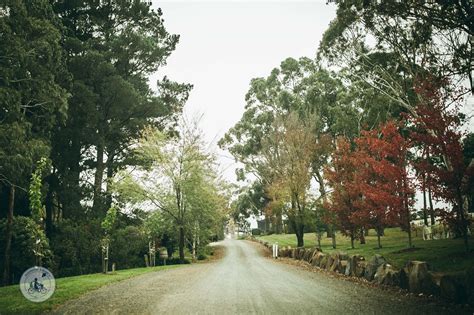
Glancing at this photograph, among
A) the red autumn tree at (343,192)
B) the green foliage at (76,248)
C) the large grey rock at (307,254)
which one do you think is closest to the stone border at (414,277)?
the large grey rock at (307,254)

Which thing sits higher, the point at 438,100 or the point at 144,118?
the point at 144,118

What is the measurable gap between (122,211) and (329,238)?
→ 2032 cm

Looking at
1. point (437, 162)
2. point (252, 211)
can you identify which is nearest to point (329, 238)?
point (437, 162)

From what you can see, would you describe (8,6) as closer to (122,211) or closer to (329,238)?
(122,211)

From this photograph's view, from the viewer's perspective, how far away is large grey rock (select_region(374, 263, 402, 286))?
9.69 m

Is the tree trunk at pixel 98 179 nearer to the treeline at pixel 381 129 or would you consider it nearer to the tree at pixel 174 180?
the tree at pixel 174 180

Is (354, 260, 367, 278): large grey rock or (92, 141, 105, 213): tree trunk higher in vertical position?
(92, 141, 105, 213): tree trunk

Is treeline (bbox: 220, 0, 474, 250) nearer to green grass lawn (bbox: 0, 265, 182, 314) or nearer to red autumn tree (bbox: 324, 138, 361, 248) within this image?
red autumn tree (bbox: 324, 138, 361, 248)

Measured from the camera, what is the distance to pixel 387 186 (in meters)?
16.6

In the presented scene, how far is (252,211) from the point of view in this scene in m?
73.4

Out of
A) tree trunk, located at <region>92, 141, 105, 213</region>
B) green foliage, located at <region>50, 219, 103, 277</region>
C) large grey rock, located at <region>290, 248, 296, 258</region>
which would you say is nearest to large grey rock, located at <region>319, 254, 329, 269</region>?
large grey rock, located at <region>290, 248, 296, 258</region>

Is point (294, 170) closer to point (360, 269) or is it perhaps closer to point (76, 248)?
point (360, 269)

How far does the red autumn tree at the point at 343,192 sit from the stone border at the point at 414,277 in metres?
6.41

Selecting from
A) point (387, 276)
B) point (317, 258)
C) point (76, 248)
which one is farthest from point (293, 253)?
point (76, 248)
